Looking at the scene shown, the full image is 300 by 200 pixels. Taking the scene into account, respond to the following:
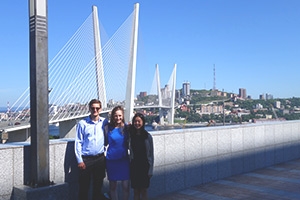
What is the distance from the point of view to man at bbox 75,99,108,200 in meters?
3.83

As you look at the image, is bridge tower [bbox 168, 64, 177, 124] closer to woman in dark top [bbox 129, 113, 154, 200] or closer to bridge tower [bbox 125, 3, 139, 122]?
bridge tower [bbox 125, 3, 139, 122]

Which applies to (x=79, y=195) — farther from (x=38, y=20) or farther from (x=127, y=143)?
(x=38, y=20)

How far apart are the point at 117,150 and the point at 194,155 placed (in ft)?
8.23

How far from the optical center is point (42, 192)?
142 inches

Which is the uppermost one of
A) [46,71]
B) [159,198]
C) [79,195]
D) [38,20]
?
[38,20]

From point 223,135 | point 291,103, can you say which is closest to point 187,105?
point 291,103

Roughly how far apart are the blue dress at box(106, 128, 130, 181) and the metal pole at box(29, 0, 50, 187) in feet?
2.22

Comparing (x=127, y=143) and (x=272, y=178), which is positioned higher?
(x=127, y=143)

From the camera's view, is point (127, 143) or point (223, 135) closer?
point (127, 143)

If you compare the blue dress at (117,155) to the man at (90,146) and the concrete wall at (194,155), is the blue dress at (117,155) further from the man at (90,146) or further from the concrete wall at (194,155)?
the concrete wall at (194,155)

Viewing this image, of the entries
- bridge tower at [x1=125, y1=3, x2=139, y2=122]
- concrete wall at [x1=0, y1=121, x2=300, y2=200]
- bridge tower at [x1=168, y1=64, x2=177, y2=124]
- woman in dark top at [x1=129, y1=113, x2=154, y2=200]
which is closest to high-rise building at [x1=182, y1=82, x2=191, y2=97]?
bridge tower at [x1=168, y1=64, x2=177, y2=124]

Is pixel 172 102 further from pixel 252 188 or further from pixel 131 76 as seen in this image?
pixel 252 188

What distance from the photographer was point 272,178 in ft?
21.3

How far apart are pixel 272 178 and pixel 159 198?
8.11 feet
